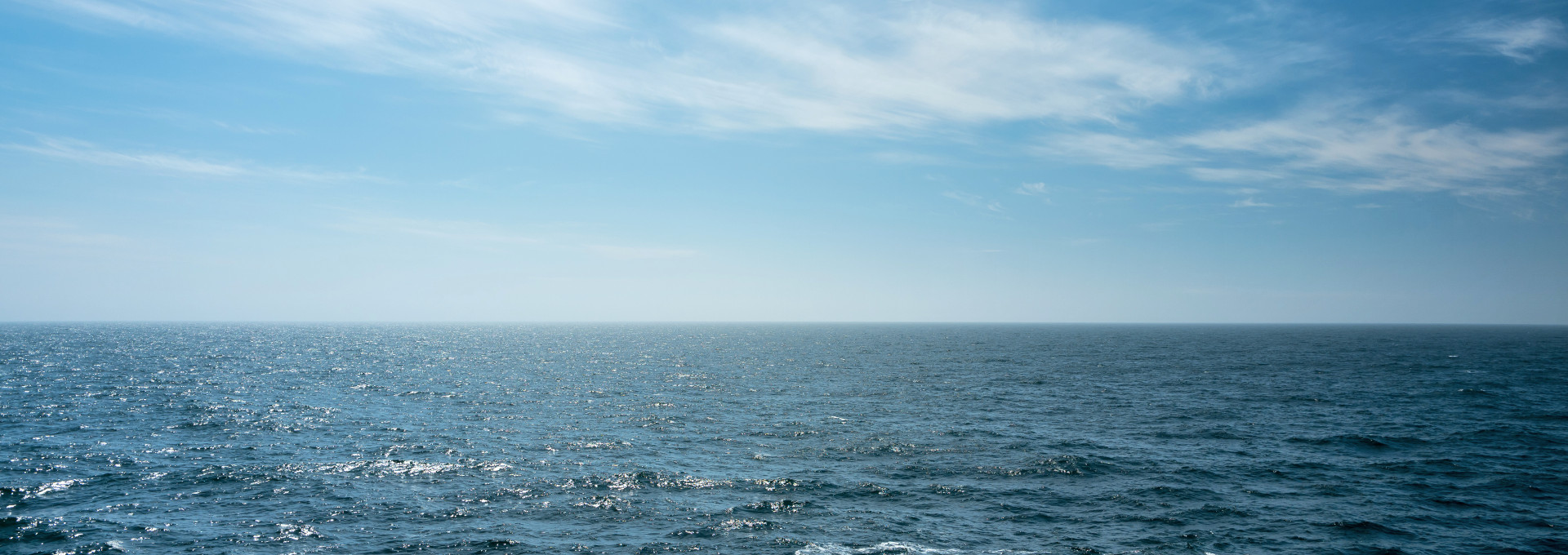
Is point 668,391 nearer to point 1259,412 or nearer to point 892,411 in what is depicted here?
point 892,411

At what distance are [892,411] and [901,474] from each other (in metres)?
24.7

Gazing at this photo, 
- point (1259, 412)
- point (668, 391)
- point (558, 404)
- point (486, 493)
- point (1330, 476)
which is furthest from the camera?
point (668, 391)

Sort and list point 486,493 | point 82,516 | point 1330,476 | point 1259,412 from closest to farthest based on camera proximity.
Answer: point 82,516 < point 486,493 < point 1330,476 < point 1259,412

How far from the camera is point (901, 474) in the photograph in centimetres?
4322

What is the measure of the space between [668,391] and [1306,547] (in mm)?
66973

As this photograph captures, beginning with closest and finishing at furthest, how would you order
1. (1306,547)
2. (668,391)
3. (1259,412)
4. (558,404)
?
(1306,547), (1259,412), (558,404), (668,391)

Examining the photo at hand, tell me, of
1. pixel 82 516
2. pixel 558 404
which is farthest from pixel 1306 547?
pixel 558 404

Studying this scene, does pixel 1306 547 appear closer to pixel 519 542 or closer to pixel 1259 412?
pixel 519 542

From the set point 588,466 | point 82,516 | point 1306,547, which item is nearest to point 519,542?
point 588,466

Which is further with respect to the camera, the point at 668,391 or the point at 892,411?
the point at 668,391

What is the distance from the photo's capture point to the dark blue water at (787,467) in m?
32.2

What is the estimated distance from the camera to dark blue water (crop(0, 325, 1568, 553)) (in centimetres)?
3225

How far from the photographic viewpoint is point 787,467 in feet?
149

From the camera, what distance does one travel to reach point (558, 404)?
74.4 m
